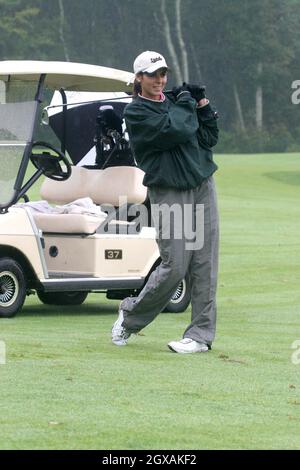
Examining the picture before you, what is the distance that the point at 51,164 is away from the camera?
1034 cm

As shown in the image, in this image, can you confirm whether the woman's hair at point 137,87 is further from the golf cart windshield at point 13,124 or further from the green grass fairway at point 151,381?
the golf cart windshield at point 13,124

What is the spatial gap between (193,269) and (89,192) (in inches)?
126

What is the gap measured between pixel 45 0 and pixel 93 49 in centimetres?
360

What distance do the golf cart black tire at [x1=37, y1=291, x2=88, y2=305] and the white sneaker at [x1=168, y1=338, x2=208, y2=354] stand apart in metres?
3.33

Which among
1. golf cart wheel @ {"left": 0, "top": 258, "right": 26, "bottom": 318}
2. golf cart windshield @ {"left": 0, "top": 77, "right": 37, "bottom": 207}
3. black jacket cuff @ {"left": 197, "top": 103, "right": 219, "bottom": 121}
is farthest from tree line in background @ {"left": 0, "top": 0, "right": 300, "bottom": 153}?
black jacket cuff @ {"left": 197, "top": 103, "right": 219, "bottom": 121}

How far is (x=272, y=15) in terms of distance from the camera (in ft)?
238

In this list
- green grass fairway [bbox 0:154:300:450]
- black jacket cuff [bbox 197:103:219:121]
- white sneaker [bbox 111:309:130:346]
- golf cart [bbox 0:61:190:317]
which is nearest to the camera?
green grass fairway [bbox 0:154:300:450]

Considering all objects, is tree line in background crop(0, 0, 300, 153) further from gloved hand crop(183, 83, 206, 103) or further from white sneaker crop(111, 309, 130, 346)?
gloved hand crop(183, 83, 206, 103)

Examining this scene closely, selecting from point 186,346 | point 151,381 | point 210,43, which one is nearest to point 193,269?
point 186,346

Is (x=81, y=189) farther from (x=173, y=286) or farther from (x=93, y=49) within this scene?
(x=93, y=49)

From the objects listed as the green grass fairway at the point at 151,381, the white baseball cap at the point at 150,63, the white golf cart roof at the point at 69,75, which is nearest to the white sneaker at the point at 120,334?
the green grass fairway at the point at 151,381

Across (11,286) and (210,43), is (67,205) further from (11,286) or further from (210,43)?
(210,43)

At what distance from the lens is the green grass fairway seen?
5.35 metres

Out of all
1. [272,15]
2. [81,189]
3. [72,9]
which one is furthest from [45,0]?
[81,189]
